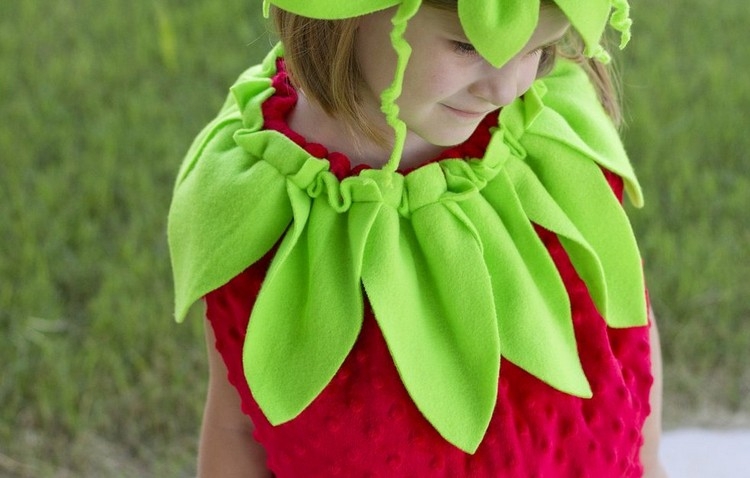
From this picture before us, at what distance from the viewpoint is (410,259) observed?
2.97 ft

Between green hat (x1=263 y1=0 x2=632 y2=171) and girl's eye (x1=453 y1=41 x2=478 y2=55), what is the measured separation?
0.05 metres

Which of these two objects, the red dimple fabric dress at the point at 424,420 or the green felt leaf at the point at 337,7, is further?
the red dimple fabric dress at the point at 424,420

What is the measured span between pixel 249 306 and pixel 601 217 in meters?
0.35

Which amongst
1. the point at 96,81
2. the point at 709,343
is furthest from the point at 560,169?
the point at 96,81

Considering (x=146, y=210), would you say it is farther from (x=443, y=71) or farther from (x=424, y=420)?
(x=443, y=71)

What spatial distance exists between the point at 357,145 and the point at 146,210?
1169 mm

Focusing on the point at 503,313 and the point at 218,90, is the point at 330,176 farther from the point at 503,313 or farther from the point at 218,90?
the point at 218,90

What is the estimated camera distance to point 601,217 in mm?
992

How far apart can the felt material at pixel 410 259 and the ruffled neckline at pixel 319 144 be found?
12 mm

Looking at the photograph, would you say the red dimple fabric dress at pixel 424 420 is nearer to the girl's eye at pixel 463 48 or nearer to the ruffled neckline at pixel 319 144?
the ruffled neckline at pixel 319 144

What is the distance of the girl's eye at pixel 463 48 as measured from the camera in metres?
0.79

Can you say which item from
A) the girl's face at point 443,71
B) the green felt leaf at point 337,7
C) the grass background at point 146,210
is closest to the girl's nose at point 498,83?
the girl's face at point 443,71

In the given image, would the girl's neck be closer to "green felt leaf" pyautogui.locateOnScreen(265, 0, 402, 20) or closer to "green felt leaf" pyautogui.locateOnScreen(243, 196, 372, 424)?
"green felt leaf" pyautogui.locateOnScreen(243, 196, 372, 424)

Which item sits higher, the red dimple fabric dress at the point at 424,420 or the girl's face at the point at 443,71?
the girl's face at the point at 443,71
